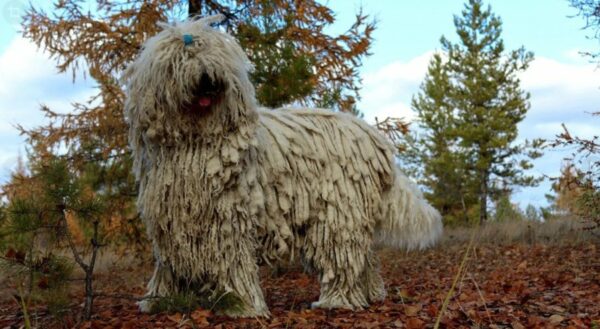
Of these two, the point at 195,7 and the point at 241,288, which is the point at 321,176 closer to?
the point at 241,288

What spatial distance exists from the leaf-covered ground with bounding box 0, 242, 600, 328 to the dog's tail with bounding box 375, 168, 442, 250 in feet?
1.65

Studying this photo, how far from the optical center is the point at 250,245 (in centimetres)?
474

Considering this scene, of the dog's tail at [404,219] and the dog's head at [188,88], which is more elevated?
the dog's head at [188,88]

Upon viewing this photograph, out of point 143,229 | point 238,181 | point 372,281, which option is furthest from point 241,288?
point 143,229

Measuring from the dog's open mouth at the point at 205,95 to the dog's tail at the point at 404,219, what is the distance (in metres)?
1.79

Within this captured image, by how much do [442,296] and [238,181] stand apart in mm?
2246

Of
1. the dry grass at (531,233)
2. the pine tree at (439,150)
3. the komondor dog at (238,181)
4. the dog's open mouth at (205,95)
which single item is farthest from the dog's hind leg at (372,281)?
the pine tree at (439,150)

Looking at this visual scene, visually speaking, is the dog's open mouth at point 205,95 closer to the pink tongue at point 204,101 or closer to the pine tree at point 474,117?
the pink tongue at point 204,101

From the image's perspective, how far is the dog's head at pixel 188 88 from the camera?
4.30m

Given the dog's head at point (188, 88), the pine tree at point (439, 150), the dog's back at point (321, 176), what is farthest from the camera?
the pine tree at point (439, 150)

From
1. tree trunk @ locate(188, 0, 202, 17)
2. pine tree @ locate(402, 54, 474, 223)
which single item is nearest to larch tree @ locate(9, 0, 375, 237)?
tree trunk @ locate(188, 0, 202, 17)

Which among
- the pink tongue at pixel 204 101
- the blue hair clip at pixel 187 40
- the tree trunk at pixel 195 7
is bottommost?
the pink tongue at pixel 204 101

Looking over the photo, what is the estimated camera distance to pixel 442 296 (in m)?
5.71

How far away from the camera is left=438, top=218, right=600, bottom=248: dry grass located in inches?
403
